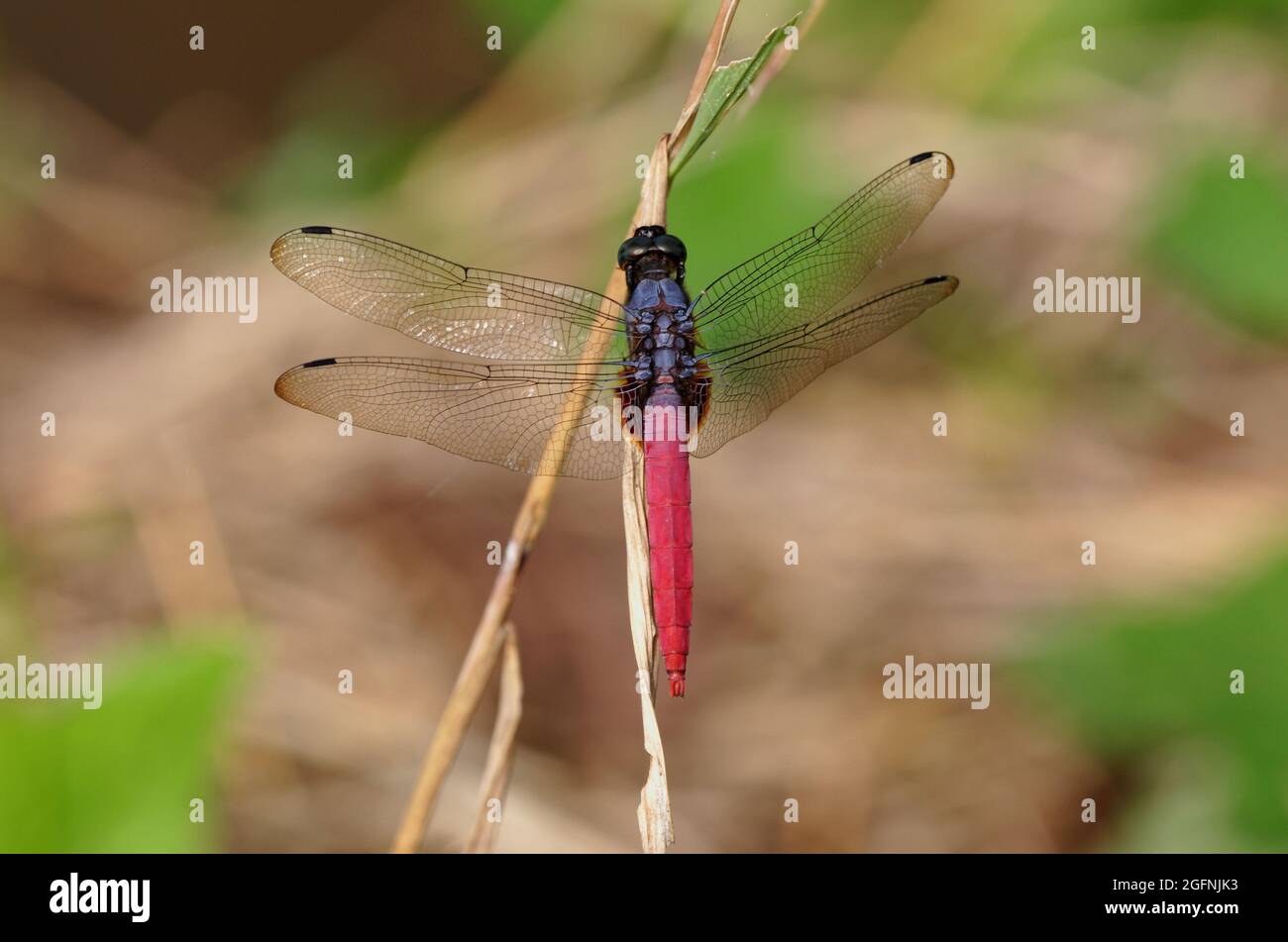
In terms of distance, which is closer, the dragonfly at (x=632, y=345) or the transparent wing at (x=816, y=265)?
the dragonfly at (x=632, y=345)

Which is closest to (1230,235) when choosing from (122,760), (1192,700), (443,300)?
(1192,700)

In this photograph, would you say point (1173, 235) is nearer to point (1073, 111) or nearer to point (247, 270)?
point (1073, 111)

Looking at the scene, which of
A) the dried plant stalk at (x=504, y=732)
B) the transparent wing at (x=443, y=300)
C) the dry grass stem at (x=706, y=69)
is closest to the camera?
the dry grass stem at (x=706, y=69)

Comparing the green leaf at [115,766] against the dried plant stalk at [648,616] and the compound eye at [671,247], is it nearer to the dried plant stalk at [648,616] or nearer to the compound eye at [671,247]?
the dried plant stalk at [648,616]

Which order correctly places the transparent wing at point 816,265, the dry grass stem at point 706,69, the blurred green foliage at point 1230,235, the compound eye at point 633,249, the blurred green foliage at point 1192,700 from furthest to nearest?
1. the blurred green foliage at point 1230,235
2. the blurred green foliage at point 1192,700
3. the transparent wing at point 816,265
4. the compound eye at point 633,249
5. the dry grass stem at point 706,69

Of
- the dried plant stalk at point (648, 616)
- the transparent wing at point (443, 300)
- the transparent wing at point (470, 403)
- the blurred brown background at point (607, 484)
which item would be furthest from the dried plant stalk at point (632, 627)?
the blurred brown background at point (607, 484)

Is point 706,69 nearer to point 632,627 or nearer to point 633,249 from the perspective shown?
point 633,249

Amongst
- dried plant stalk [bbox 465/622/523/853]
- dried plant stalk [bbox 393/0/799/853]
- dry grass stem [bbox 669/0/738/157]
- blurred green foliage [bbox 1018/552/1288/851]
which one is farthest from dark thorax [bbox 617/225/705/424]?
blurred green foliage [bbox 1018/552/1288/851]

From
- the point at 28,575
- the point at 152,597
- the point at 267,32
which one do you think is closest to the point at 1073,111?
the point at 267,32
